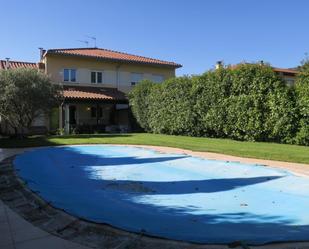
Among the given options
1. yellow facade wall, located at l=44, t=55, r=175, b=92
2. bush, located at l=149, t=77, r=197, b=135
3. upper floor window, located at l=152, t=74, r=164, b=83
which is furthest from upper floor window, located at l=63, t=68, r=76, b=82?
bush, located at l=149, t=77, r=197, b=135

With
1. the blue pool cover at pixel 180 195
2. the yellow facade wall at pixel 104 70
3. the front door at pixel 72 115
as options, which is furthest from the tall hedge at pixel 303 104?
the yellow facade wall at pixel 104 70

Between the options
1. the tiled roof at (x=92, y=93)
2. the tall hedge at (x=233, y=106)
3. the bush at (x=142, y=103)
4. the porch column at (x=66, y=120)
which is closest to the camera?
the tall hedge at (x=233, y=106)

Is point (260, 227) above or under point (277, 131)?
under

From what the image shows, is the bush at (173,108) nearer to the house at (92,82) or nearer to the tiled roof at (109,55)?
the house at (92,82)

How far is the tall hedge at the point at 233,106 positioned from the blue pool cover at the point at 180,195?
5.50m

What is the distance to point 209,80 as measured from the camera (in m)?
22.5

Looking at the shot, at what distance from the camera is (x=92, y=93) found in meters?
33.2

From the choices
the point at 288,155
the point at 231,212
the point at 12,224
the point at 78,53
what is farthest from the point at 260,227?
the point at 78,53

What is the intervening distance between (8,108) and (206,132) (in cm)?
1242

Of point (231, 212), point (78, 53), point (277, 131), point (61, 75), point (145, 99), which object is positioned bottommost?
point (231, 212)

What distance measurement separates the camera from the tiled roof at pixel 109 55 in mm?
33859

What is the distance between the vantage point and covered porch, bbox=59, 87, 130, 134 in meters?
31.3

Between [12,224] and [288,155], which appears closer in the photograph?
[12,224]

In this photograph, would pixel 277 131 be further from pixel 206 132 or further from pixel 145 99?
pixel 145 99
